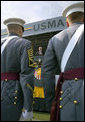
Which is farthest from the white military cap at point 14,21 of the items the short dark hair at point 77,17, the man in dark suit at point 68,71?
the short dark hair at point 77,17

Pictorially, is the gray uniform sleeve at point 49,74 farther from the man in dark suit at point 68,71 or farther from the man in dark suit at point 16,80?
the man in dark suit at point 16,80

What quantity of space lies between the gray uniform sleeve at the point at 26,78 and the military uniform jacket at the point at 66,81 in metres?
0.28

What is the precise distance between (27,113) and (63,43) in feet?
2.83

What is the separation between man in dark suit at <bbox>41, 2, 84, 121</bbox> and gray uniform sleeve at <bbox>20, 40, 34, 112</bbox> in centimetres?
28

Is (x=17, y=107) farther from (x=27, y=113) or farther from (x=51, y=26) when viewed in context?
(x=51, y=26)

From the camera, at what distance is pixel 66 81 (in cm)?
153

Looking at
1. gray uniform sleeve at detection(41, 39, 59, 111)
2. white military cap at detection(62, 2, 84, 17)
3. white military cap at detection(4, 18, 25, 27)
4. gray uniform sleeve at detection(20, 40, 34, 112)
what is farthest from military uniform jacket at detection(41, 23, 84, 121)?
white military cap at detection(4, 18, 25, 27)

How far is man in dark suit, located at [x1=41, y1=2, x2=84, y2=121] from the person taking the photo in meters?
1.41

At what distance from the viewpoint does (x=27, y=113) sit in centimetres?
185

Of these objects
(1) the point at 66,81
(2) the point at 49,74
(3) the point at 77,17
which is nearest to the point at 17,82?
(2) the point at 49,74

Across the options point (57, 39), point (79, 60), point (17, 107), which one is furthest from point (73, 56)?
point (17, 107)

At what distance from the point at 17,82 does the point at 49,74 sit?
50 centimetres

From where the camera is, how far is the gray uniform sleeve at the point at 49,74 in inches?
65.1

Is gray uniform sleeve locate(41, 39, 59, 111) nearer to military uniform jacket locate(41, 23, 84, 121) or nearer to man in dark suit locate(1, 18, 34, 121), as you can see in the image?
military uniform jacket locate(41, 23, 84, 121)
